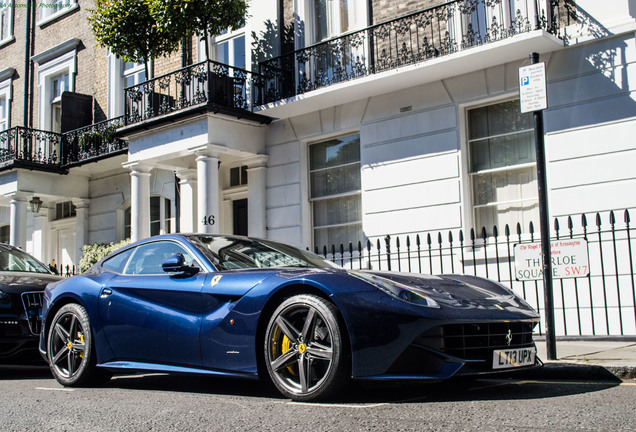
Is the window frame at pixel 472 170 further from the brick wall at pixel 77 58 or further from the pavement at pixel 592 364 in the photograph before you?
the brick wall at pixel 77 58

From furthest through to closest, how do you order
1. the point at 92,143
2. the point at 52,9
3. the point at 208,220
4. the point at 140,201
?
the point at 52,9, the point at 92,143, the point at 140,201, the point at 208,220

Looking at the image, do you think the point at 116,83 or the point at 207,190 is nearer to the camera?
the point at 207,190

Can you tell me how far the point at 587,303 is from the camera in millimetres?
10945

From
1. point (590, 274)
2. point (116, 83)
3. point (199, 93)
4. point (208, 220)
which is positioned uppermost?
point (116, 83)

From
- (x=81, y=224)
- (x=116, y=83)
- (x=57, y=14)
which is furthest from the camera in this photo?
(x=57, y=14)

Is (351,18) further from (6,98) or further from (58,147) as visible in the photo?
(6,98)

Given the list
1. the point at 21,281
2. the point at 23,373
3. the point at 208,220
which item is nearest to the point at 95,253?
the point at 208,220

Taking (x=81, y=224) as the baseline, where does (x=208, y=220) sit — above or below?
below

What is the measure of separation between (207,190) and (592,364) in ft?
32.8

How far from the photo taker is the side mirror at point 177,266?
5.44 meters

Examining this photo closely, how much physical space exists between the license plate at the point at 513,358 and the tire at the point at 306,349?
993mm

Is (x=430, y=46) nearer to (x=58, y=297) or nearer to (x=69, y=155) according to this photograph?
(x=58, y=297)

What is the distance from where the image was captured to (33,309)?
300 inches

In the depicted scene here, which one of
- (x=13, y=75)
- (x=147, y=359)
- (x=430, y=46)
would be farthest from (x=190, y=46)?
(x=147, y=359)
